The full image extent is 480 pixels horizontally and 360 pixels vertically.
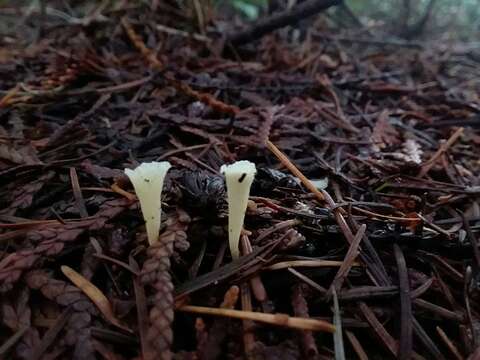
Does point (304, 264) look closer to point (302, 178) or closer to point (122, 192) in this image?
point (302, 178)

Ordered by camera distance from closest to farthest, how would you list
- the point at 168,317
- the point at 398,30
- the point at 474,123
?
the point at 168,317 < the point at 474,123 < the point at 398,30

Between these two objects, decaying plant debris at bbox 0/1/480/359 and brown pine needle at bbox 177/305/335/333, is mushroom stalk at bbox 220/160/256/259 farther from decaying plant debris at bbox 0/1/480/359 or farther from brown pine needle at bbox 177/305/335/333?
brown pine needle at bbox 177/305/335/333

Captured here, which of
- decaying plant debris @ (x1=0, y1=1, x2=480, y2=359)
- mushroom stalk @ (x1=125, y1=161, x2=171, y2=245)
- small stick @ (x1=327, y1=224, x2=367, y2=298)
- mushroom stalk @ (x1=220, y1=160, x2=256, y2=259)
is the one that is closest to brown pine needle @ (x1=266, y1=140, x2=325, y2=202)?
decaying plant debris @ (x1=0, y1=1, x2=480, y2=359)

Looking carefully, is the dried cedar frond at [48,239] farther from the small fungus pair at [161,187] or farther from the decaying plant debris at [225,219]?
the small fungus pair at [161,187]

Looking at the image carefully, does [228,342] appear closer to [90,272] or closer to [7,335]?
[90,272]

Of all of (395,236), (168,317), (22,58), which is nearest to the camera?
(168,317)

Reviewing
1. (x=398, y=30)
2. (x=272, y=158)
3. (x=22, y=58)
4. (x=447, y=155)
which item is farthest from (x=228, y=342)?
(x=398, y=30)

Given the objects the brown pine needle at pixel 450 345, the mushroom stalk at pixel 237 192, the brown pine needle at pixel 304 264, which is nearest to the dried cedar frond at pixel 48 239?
the mushroom stalk at pixel 237 192
